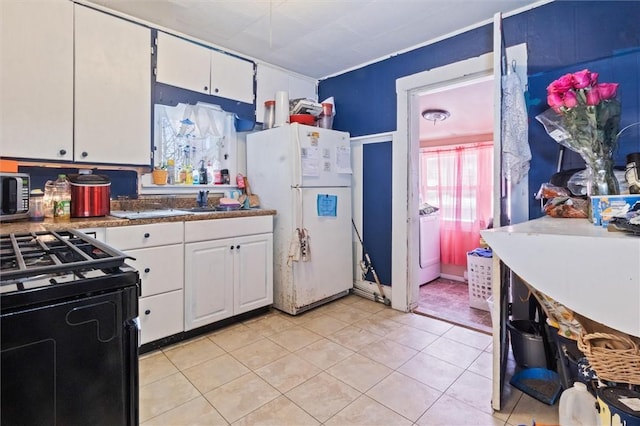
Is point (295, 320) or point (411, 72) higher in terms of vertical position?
point (411, 72)

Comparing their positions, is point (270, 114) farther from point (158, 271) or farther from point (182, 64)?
point (158, 271)

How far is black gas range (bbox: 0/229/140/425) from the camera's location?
61 centimetres

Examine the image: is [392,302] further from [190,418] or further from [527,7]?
[527,7]

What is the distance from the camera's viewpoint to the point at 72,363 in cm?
67

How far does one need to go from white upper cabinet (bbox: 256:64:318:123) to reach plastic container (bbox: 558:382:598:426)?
2973 mm

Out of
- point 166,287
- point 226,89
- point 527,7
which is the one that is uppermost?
point 527,7

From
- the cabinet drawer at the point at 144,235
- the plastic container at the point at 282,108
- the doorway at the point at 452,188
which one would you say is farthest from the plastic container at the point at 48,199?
the doorway at the point at 452,188

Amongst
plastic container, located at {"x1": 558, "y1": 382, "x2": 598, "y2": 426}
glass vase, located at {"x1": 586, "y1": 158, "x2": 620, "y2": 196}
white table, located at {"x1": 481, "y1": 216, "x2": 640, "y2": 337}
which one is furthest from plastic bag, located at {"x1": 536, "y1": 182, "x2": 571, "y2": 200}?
plastic container, located at {"x1": 558, "y1": 382, "x2": 598, "y2": 426}

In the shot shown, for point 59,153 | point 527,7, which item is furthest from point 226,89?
point 527,7

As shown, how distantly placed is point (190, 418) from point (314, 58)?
2933mm

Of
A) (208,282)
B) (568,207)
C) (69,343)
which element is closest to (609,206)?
(568,207)

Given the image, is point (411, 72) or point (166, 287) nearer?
point (166, 287)

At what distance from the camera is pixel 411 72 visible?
9.61 ft

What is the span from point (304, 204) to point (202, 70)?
1409 millimetres
